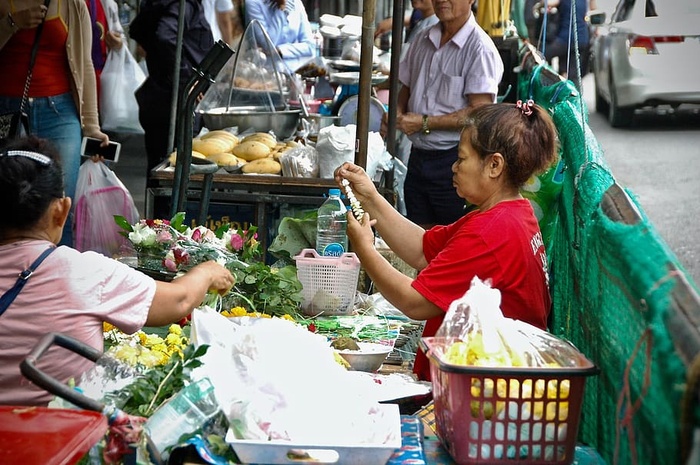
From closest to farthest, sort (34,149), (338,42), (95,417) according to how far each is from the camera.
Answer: (95,417)
(34,149)
(338,42)

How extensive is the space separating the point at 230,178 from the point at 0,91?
1.49 metres

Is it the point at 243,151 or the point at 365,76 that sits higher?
the point at 365,76

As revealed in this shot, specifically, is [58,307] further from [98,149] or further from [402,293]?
[98,149]

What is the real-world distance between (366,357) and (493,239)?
64 cm

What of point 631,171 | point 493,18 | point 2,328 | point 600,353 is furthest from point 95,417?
point 631,171

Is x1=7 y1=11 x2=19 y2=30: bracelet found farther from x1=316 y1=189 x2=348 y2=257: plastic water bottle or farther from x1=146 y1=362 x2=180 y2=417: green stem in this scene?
x1=146 y1=362 x2=180 y2=417: green stem

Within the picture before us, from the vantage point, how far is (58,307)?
8.99 ft

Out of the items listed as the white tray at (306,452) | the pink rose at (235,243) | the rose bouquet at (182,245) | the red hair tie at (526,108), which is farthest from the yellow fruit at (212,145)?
the white tray at (306,452)

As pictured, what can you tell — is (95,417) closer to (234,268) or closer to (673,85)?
(234,268)

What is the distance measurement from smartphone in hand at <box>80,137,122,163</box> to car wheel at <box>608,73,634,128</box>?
30.4 feet

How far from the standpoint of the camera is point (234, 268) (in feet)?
13.0

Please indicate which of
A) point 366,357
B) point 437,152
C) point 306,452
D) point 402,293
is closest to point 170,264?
point 366,357

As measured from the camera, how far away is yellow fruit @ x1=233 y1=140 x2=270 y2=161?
21.0 ft

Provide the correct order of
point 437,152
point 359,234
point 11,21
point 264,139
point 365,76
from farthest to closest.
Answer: point 264,139
point 437,152
point 11,21
point 365,76
point 359,234
